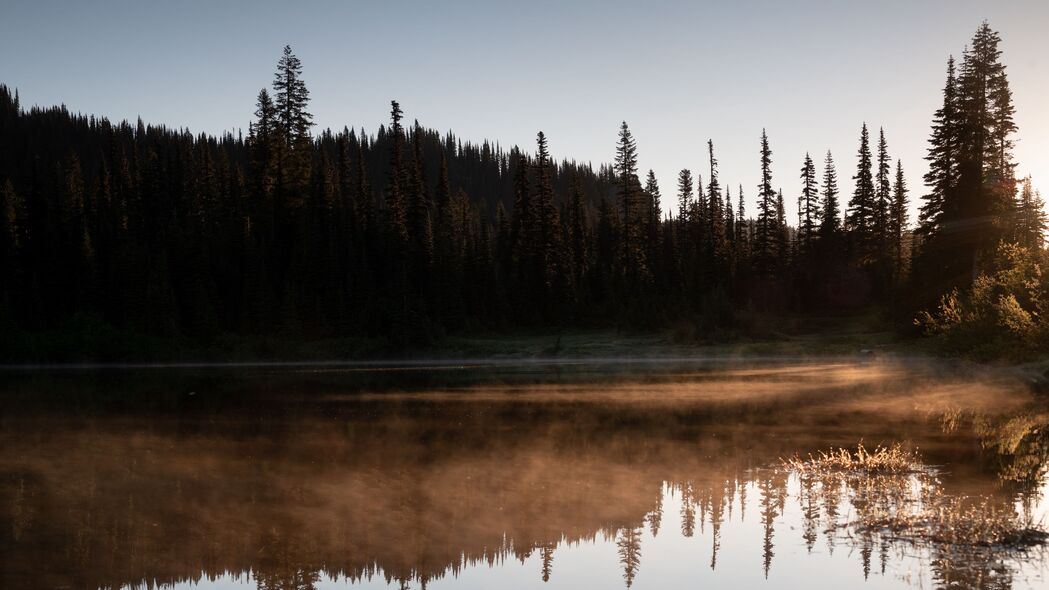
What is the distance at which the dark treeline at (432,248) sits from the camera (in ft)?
190

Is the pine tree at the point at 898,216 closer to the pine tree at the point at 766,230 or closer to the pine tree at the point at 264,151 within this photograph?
the pine tree at the point at 766,230

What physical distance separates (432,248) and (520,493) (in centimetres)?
6265

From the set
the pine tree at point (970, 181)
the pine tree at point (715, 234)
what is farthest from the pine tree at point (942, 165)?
the pine tree at point (715, 234)

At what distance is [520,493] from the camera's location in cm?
1426

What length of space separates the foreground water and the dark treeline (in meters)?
32.9

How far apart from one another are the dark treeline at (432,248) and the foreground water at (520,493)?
32.9 meters

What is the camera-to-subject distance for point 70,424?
25.2 m

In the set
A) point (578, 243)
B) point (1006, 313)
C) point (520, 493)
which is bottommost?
point (520, 493)

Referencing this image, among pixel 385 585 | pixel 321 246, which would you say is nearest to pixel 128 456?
pixel 385 585

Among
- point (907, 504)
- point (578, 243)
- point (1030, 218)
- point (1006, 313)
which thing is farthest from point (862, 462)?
point (578, 243)

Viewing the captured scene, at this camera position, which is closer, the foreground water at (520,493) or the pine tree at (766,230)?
the foreground water at (520,493)

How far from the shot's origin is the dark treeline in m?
57.8

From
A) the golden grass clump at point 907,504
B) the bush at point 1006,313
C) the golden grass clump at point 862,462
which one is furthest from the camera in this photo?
the bush at point 1006,313

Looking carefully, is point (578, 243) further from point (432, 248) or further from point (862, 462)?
point (862, 462)
